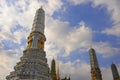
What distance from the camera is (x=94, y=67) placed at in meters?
64.8

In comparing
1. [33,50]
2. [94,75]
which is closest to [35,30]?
[33,50]

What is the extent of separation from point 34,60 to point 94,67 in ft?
141

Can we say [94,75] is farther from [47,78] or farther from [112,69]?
[47,78]

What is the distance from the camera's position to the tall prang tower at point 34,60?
25.2 meters

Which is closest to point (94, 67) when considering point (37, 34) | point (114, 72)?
point (114, 72)

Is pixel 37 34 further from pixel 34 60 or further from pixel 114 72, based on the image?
pixel 114 72

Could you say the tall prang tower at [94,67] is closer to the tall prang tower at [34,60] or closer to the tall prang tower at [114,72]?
the tall prang tower at [114,72]

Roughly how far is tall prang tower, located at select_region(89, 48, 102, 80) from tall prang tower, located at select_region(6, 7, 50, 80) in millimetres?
37903

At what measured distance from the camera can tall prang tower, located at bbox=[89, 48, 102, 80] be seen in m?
62.6

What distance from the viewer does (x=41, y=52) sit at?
2955 cm

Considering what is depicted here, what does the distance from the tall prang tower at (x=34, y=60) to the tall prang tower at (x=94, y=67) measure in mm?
37903

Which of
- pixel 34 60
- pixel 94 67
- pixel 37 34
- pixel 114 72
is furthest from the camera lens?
pixel 114 72

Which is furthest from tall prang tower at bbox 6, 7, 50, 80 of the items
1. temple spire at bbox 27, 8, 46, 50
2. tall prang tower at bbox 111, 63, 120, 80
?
tall prang tower at bbox 111, 63, 120, 80

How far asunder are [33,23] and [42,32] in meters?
3.32
